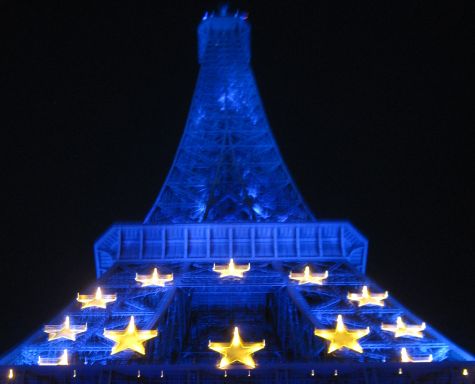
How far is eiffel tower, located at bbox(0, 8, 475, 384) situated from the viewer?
56.2 feet

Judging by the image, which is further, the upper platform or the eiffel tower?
the upper platform

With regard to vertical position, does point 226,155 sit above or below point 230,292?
above

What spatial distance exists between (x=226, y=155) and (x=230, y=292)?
16060 mm

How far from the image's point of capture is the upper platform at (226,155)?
128 ft

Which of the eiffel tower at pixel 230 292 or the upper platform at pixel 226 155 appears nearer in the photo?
the eiffel tower at pixel 230 292

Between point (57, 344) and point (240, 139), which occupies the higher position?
point (240, 139)

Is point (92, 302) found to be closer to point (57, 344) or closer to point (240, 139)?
point (57, 344)

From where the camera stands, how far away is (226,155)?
148 ft

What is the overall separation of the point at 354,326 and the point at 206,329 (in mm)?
11839

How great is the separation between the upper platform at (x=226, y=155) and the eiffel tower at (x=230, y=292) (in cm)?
11

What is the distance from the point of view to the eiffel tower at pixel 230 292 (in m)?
17.1

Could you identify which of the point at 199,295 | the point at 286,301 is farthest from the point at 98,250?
the point at 286,301

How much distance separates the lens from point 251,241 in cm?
3183

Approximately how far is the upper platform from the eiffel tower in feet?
0.36
